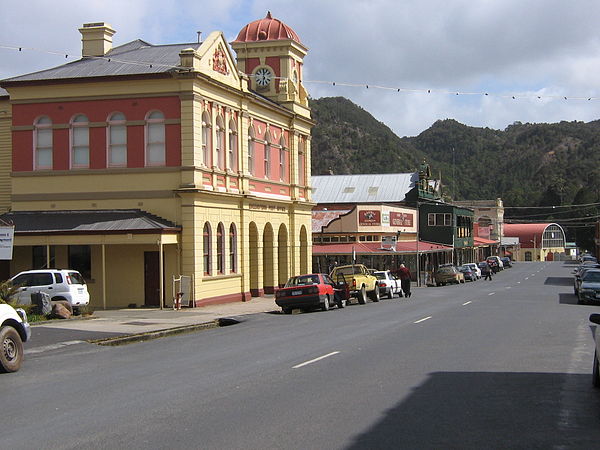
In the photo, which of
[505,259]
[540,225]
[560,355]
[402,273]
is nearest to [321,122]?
[540,225]

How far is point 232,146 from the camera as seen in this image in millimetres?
37562

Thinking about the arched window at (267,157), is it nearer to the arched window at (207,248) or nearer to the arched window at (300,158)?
the arched window at (300,158)

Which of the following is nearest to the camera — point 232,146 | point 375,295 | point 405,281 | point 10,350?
point 10,350

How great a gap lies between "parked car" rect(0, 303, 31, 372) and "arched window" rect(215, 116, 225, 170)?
2099cm

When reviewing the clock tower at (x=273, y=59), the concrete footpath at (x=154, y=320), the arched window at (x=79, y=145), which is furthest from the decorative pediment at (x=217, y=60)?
the concrete footpath at (x=154, y=320)

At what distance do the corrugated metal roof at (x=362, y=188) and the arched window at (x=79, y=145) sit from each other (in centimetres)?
5010

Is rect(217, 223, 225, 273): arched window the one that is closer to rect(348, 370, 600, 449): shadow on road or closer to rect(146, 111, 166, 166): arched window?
rect(146, 111, 166, 166): arched window

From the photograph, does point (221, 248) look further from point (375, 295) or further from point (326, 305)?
point (375, 295)

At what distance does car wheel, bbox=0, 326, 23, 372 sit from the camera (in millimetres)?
14648

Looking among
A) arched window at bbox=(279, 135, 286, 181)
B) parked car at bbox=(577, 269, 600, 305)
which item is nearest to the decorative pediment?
arched window at bbox=(279, 135, 286, 181)

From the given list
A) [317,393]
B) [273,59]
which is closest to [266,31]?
[273,59]

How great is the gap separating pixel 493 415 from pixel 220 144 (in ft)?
89.2

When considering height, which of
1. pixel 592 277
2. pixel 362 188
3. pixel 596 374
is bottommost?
pixel 596 374

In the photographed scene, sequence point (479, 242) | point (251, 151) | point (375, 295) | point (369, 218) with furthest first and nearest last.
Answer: point (479, 242), point (369, 218), point (251, 151), point (375, 295)
